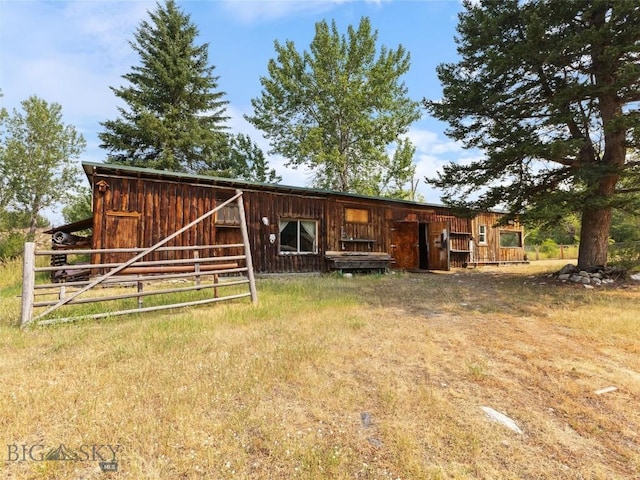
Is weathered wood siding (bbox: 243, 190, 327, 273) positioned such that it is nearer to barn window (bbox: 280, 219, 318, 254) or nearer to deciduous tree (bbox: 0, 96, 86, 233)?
barn window (bbox: 280, 219, 318, 254)

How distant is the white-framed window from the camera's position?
18.1 m

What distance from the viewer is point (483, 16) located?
962 centimetres

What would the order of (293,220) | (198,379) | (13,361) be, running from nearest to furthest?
(198,379)
(13,361)
(293,220)

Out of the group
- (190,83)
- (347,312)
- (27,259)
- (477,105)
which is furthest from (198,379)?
(190,83)

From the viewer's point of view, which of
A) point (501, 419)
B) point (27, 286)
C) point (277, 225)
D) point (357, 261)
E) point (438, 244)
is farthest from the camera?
point (438, 244)

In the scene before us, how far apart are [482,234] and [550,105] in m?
10.7

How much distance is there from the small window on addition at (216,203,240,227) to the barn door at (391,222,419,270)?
8202mm

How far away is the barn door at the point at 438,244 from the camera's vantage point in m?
14.8

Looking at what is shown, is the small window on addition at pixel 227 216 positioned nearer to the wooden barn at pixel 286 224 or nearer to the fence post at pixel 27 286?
the wooden barn at pixel 286 224

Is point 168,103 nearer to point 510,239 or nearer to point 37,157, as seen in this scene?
point 37,157

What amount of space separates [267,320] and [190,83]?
22.5 meters

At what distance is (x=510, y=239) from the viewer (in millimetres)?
19781

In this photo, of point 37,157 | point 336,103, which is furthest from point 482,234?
point 37,157

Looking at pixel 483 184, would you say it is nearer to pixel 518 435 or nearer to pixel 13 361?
pixel 518 435
